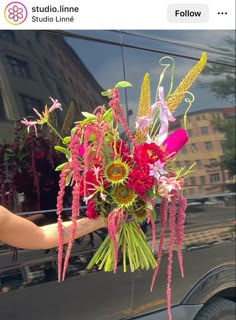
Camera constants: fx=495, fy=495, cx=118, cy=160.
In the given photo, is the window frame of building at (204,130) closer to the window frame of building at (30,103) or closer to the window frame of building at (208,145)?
the window frame of building at (208,145)

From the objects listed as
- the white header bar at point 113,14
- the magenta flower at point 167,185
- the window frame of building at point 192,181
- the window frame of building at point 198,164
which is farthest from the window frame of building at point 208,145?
the magenta flower at point 167,185

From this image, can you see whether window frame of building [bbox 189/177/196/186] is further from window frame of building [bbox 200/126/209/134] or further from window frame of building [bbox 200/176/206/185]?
window frame of building [bbox 200/126/209/134]

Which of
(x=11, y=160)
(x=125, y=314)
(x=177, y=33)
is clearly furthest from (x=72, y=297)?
(x=177, y=33)

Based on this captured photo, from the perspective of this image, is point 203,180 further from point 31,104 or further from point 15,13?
point 15,13

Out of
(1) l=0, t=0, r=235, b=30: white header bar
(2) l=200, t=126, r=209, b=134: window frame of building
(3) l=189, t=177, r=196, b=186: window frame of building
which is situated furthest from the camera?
(2) l=200, t=126, r=209, b=134: window frame of building

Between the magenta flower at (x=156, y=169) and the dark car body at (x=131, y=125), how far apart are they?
1.72ft

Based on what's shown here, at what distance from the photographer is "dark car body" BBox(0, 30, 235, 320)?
2.14m

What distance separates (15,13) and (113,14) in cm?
51

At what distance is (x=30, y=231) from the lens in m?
1.83

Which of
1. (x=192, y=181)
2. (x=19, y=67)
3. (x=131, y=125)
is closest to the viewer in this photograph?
(x=19, y=67)

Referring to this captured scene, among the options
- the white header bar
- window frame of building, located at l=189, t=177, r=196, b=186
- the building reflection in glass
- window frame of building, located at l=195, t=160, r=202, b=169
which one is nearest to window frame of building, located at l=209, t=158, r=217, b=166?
window frame of building, located at l=195, t=160, r=202, b=169

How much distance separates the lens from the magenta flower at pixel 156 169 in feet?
6.06

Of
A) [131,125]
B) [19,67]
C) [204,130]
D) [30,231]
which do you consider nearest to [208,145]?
[204,130]

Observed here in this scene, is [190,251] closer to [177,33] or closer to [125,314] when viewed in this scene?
[125,314]
